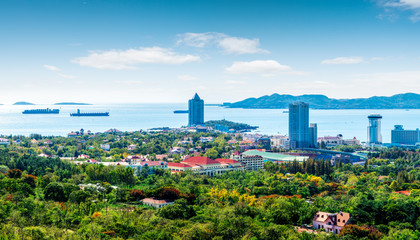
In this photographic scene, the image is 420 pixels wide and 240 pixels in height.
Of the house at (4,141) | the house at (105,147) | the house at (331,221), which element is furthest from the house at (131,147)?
the house at (331,221)

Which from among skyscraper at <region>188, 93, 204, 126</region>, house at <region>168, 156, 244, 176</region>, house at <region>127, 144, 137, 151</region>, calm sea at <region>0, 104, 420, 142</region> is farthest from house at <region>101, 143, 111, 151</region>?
skyscraper at <region>188, 93, 204, 126</region>

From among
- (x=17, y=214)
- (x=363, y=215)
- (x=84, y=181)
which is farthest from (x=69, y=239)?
(x=84, y=181)

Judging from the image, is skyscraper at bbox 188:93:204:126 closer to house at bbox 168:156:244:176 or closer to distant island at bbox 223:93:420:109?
house at bbox 168:156:244:176

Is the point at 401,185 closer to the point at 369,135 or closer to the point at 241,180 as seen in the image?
the point at 241,180

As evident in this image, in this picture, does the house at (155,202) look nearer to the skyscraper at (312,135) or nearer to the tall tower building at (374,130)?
the skyscraper at (312,135)

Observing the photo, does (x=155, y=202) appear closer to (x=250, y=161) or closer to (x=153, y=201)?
(x=153, y=201)
